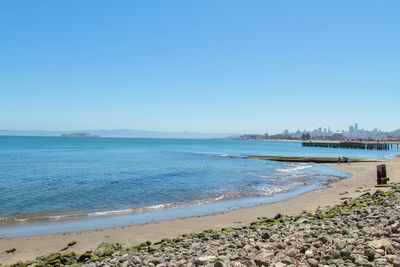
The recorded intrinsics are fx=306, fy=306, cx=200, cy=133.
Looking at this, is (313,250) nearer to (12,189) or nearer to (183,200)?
(183,200)

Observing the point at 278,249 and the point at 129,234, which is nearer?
the point at 278,249

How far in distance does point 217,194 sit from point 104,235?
32.8 feet

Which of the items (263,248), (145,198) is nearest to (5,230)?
(145,198)

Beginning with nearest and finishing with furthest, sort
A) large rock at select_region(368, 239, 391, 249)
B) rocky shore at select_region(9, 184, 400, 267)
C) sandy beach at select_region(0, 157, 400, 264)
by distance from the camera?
rocky shore at select_region(9, 184, 400, 267)
large rock at select_region(368, 239, 391, 249)
sandy beach at select_region(0, 157, 400, 264)

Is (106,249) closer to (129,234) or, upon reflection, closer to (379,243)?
(129,234)

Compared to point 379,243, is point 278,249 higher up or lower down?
lower down

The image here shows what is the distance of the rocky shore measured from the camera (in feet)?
18.8

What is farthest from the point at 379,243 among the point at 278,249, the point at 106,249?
the point at 106,249

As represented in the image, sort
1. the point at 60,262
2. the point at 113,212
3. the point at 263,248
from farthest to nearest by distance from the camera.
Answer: the point at 113,212, the point at 60,262, the point at 263,248

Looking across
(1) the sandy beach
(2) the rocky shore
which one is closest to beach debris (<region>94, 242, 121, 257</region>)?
(2) the rocky shore

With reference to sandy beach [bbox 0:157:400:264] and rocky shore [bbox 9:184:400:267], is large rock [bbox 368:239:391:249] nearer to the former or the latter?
rocky shore [bbox 9:184:400:267]

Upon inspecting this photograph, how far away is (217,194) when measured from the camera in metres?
19.8

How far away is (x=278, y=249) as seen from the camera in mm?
6715

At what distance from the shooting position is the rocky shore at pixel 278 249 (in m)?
5.73
